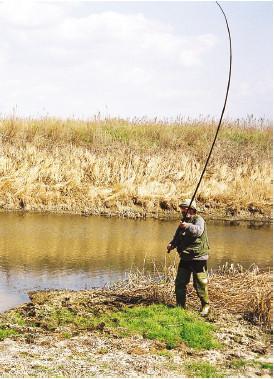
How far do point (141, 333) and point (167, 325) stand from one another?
46 cm

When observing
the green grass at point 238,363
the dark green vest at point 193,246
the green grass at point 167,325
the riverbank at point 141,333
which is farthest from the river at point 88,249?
the green grass at point 238,363

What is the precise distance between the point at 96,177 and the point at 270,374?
17.0m

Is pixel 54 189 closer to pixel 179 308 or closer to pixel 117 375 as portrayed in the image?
pixel 179 308

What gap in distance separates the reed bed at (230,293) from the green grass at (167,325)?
0.59 meters

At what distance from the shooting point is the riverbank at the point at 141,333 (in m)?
6.92

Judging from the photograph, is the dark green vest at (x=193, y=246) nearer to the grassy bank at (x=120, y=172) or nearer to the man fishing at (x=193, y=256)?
the man fishing at (x=193, y=256)

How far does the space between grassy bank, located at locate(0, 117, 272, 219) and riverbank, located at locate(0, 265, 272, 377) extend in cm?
1143

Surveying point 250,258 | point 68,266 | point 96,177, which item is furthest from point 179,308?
point 96,177

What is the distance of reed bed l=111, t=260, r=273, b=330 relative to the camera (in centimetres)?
891

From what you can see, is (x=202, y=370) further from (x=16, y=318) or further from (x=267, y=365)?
(x=16, y=318)

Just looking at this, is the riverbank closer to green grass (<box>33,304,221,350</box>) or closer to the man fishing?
green grass (<box>33,304,221,350</box>)

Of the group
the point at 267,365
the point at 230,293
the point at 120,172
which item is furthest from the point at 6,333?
the point at 120,172

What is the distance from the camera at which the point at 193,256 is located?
360 inches

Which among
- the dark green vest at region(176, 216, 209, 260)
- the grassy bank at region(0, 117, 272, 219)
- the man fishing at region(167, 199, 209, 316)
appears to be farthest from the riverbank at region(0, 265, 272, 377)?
the grassy bank at region(0, 117, 272, 219)
